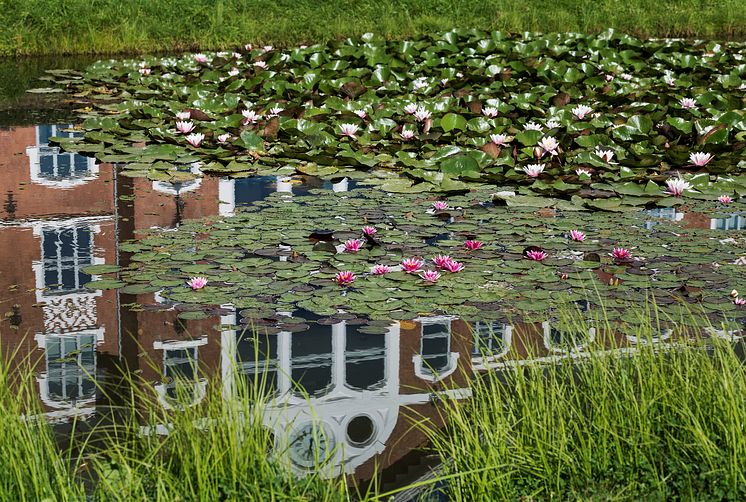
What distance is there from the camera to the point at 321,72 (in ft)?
42.5

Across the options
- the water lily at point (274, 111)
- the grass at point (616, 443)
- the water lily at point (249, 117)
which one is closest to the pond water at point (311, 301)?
the grass at point (616, 443)

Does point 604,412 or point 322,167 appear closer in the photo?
point 604,412

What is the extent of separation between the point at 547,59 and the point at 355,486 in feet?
32.4

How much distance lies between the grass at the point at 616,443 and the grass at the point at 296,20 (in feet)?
46.6

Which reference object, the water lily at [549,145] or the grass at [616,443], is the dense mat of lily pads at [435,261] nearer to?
the water lily at [549,145]

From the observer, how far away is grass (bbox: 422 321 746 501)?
3484mm

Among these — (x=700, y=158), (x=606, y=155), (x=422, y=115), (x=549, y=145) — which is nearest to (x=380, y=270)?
(x=549, y=145)

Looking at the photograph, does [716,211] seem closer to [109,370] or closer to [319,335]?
[319,335]

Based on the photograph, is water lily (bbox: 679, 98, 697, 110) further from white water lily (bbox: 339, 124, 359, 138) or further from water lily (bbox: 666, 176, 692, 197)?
white water lily (bbox: 339, 124, 359, 138)

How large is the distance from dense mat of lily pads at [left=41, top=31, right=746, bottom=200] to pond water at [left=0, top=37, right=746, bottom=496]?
0.56 metres

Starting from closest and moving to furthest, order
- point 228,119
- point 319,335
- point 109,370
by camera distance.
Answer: point 109,370, point 319,335, point 228,119

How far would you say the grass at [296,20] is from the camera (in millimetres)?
16609

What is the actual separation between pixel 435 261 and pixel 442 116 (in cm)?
419

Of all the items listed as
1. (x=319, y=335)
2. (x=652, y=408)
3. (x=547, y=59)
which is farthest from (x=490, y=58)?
(x=652, y=408)
